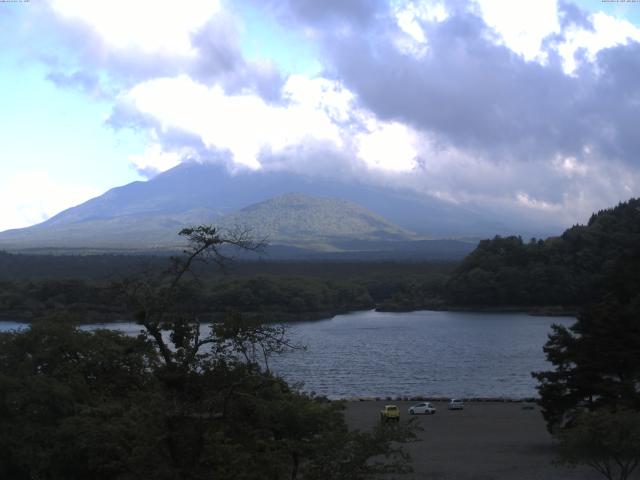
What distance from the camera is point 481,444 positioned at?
767 inches

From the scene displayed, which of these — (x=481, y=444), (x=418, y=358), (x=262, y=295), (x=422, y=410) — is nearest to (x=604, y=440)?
(x=481, y=444)

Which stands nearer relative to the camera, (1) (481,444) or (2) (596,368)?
(2) (596,368)

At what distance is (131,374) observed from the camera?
10719mm

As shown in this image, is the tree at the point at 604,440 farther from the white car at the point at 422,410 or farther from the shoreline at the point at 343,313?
the shoreline at the point at 343,313

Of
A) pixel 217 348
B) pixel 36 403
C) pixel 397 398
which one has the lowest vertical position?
pixel 397 398

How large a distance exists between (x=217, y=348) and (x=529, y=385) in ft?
86.6

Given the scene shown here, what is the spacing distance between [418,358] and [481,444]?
22.1 meters

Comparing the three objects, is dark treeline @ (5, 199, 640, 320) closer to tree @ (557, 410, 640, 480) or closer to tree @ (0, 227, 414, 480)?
tree @ (557, 410, 640, 480)

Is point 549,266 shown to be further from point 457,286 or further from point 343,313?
point 343,313

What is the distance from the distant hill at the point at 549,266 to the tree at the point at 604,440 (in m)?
63.5

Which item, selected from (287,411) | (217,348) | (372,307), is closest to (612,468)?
(287,411)

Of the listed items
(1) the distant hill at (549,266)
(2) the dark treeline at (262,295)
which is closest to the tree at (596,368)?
(2) the dark treeline at (262,295)

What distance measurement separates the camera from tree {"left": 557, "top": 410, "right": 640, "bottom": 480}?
36.9ft

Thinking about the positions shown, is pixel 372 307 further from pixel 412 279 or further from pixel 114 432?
pixel 114 432
